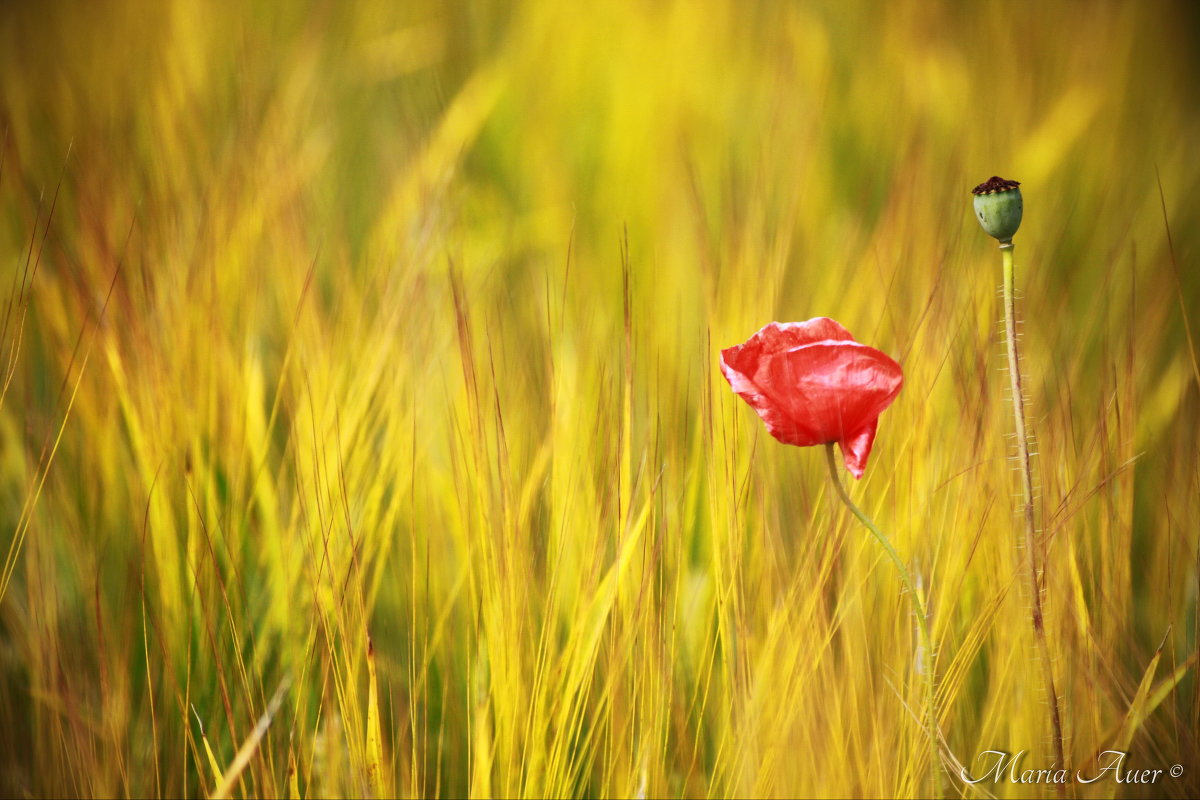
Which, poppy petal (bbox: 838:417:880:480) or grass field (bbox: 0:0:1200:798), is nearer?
poppy petal (bbox: 838:417:880:480)

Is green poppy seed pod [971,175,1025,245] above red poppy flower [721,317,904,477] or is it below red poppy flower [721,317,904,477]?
above

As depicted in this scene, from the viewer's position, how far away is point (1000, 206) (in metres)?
0.60

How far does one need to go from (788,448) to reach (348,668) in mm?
389

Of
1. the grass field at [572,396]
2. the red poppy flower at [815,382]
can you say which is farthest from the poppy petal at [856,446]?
the grass field at [572,396]

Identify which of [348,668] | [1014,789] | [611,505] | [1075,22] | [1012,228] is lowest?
[1014,789]

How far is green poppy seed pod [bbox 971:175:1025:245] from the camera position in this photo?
0.59m

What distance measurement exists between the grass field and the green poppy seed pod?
14 cm

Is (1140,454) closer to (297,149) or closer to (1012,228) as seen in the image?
(1012,228)

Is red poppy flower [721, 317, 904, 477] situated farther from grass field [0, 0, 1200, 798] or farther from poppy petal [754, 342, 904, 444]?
grass field [0, 0, 1200, 798]

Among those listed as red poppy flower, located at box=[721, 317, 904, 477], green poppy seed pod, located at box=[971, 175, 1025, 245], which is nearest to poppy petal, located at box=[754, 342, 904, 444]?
red poppy flower, located at box=[721, 317, 904, 477]

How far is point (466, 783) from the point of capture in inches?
28.2

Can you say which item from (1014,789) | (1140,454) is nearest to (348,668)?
(1014,789)

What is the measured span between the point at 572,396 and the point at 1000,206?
0.35 metres

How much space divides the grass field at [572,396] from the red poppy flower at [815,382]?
0.12 meters
